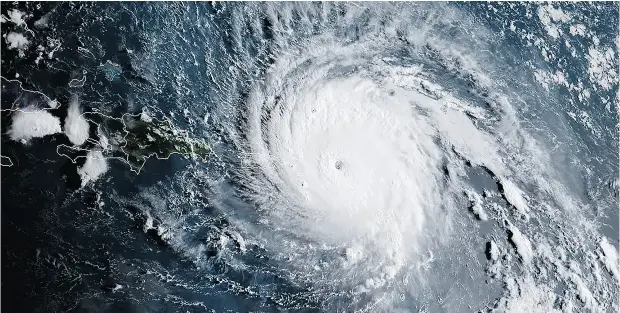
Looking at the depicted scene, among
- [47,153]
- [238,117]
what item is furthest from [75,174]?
[238,117]

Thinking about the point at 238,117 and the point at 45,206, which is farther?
the point at 238,117

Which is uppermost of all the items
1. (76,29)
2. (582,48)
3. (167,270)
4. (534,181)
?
(582,48)

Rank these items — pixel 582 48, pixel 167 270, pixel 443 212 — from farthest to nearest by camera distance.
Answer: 1. pixel 582 48
2. pixel 443 212
3. pixel 167 270

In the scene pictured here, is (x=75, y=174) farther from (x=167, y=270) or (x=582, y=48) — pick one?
(x=582, y=48)

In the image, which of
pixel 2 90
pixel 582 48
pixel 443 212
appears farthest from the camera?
pixel 582 48

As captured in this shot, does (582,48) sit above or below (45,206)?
above

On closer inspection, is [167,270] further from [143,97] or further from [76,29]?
[76,29]

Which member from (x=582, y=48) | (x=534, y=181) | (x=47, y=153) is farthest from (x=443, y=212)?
(x=47, y=153)
